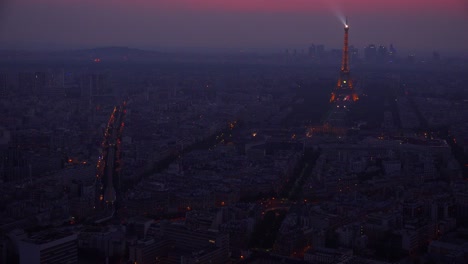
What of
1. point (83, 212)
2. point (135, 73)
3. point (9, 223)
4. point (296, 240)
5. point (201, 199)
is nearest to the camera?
point (296, 240)

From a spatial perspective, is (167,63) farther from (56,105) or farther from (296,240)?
(296,240)

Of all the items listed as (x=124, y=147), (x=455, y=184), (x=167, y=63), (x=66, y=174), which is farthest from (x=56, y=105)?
(x=167, y=63)

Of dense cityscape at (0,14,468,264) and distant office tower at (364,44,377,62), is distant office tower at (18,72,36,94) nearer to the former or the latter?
dense cityscape at (0,14,468,264)

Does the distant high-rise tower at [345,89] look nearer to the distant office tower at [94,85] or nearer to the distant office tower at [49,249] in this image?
the distant office tower at [94,85]

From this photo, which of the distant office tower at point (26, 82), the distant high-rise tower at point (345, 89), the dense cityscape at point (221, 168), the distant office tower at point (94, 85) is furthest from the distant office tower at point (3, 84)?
the distant high-rise tower at point (345, 89)

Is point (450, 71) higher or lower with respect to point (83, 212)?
higher

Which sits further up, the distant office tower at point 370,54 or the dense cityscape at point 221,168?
the distant office tower at point 370,54

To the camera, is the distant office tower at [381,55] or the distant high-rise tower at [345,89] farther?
the distant office tower at [381,55]
